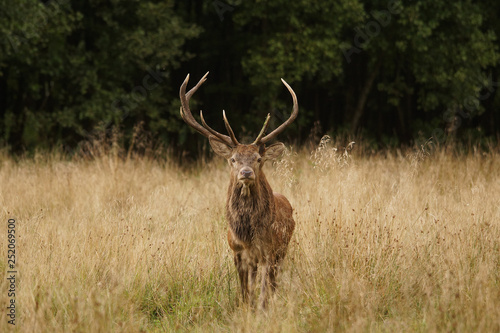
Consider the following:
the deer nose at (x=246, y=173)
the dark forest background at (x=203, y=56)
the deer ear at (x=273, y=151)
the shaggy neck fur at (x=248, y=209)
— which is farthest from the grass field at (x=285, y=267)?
the dark forest background at (x=203, y=56)

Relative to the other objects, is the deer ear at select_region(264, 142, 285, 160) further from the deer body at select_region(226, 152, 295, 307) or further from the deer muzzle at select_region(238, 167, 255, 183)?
the deer muzzle at select_region(238, 167, 255, 183)

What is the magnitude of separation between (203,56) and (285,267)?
43.8 ft

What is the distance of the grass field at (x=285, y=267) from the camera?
3850 mm

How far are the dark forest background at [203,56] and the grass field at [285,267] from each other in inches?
241

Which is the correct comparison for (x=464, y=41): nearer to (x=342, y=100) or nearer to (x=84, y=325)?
(x=342, y=100)

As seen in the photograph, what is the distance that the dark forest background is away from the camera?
44.3 feet

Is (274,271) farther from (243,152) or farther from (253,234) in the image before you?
(243,152)

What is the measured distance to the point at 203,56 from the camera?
1748 cm

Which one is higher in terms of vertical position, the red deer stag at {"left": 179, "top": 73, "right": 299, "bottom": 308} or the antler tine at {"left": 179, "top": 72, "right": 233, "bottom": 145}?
the antler tine at {"left": 179, "top": 72, "right": 233, "bottom": 145}

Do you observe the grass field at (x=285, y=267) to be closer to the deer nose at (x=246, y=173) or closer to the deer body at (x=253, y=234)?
the deer body at (x=253, y=234)

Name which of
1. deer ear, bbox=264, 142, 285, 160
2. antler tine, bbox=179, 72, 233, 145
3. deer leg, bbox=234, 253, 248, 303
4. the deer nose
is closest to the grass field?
deer leg, bbox=234, 253, 248, 303

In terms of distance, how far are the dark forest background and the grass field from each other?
20.1 feet

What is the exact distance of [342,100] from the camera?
21.5 metres

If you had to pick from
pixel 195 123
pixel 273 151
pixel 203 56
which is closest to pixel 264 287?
pixel 273 151
